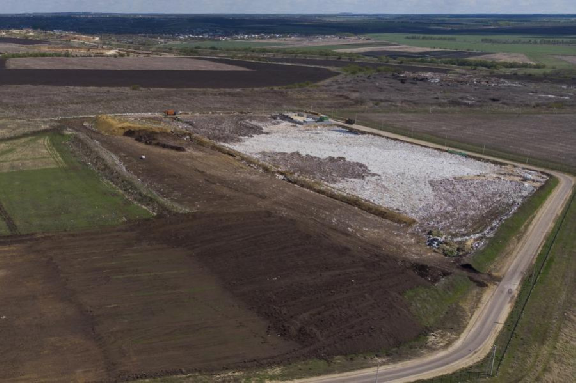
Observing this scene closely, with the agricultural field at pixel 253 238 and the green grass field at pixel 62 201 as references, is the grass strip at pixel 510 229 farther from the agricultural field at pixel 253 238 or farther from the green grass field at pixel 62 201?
the green grass field at pixel 62 201

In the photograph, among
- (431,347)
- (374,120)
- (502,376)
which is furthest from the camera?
(374,120)

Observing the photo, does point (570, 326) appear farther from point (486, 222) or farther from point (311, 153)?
point (311, 153)

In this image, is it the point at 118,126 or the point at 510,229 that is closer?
the point at 510,229

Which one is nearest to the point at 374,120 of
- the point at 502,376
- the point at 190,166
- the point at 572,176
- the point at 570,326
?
the point at 572,176

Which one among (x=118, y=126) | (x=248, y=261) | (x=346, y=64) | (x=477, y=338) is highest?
(x=346, y=64)

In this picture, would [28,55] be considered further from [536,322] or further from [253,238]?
[536,322]

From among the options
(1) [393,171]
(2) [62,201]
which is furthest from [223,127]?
(2) [62,201]
